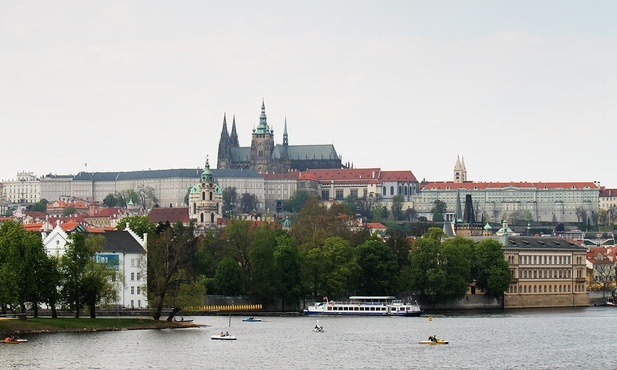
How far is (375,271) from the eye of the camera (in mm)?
135500

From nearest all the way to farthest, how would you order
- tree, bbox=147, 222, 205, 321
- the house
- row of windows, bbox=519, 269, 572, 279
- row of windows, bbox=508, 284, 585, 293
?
tree, bbox=147, 222, 205, 321
the house
row of windows, bbox=508, 284, 585, 293
row of windows, bbox=519, 269, 572, 279

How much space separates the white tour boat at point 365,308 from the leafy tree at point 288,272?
200cm

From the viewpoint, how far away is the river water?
260 feet

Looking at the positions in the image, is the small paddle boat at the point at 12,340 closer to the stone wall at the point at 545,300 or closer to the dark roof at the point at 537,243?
the stone wall at the point at 545,300

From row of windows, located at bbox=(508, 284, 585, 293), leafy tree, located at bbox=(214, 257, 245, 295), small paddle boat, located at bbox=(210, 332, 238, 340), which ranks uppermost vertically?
leafy tree, located at bbox=(214, 257, 245, 295)

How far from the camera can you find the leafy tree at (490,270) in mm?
145000

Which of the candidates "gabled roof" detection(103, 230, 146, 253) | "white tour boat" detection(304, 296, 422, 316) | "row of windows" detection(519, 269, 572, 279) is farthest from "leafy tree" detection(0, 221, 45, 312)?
"row of windows" detection(519, 269, 572, 279)

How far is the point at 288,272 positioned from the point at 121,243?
14712 millimetres

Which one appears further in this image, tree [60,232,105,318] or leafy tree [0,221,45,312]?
tree [60,232,105,318]

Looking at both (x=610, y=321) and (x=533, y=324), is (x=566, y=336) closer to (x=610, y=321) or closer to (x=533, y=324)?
(x=533, y=324)

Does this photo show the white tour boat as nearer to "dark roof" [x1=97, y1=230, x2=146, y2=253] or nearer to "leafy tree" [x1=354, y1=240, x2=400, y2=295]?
"leafy tree" [x1=354, y1=240, x2=400, y2=295]

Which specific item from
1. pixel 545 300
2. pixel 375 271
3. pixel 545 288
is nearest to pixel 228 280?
pixel 375 271

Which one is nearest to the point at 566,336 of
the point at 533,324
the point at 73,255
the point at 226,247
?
the point at 533,324

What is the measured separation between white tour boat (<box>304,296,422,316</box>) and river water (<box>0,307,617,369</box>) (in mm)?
10437
